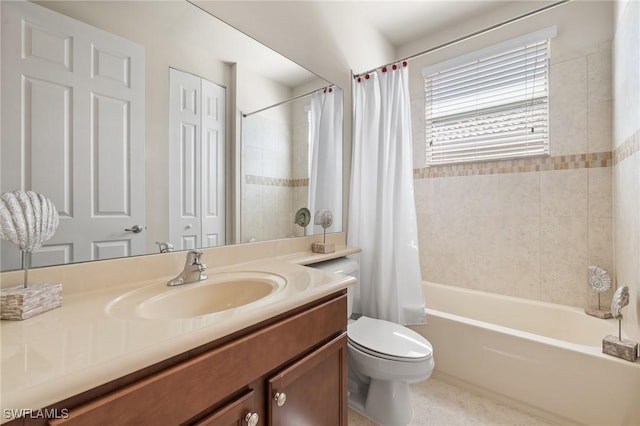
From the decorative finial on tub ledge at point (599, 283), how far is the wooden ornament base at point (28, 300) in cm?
260

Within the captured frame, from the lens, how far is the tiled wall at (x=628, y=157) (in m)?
1.31

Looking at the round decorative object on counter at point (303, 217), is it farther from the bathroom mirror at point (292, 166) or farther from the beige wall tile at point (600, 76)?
the beige wall tile at point (600, 76)

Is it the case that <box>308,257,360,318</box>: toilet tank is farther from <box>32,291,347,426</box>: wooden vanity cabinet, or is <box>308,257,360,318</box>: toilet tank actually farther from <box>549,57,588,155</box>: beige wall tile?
<box>549,57,588,155</box>: beige wall tile

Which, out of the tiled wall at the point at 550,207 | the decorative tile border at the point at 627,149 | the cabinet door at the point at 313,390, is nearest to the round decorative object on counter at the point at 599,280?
the tiled wall at the point at 550,207

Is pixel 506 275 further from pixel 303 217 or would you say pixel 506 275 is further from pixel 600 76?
pixel 303 217

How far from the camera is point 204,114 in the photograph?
47.2 inches

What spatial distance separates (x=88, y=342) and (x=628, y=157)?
230 centimetres

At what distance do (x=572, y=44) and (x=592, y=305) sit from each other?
1757 millimetres

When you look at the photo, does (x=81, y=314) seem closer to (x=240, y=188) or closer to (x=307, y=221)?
(x=240, y=188)

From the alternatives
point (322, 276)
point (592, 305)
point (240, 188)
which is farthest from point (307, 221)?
point (592, 305)

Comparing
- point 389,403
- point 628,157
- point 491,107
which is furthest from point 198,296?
point 491,107

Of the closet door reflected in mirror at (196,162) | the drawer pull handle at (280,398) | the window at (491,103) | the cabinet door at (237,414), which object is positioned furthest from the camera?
the window at (491,103)

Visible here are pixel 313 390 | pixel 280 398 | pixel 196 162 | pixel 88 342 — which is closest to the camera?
pixel 88 342

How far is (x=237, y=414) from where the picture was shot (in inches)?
26.1
